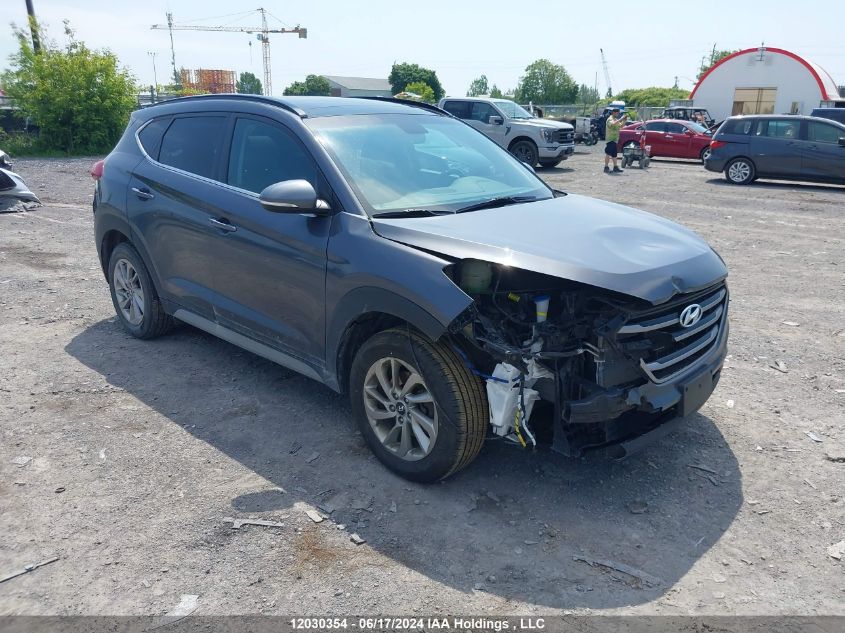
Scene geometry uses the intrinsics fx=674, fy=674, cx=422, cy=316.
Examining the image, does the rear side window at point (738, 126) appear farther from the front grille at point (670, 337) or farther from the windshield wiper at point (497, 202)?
the front grille at point (670, 337)

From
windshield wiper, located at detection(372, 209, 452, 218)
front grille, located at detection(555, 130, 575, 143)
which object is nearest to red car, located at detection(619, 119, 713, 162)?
front grille, located at detection(555, 130, 575, 143)

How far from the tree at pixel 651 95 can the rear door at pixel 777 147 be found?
55563mm

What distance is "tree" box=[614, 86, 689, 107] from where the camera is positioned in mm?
71550

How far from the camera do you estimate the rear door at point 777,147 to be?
1587cm

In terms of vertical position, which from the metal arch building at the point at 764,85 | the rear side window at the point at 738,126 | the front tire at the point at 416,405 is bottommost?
the front tire at the point at 416,405

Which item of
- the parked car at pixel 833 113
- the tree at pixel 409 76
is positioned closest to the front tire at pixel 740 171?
the parked car at pixel 833 113

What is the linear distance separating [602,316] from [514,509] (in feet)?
3.50

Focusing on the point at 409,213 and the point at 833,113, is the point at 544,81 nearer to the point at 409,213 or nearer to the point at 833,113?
the point at 833,113

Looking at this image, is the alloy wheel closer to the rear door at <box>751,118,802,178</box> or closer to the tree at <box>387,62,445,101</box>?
the rear door at <box>751,118,802,178</box>

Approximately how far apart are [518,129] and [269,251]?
54.5ft

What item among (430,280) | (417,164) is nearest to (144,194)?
(417,164)

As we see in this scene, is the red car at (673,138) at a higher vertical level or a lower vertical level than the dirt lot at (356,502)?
higher

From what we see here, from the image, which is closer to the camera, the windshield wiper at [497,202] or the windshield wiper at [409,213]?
the windshield wiper at [409,213]

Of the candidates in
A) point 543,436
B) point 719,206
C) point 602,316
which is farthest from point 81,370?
point 719,206
